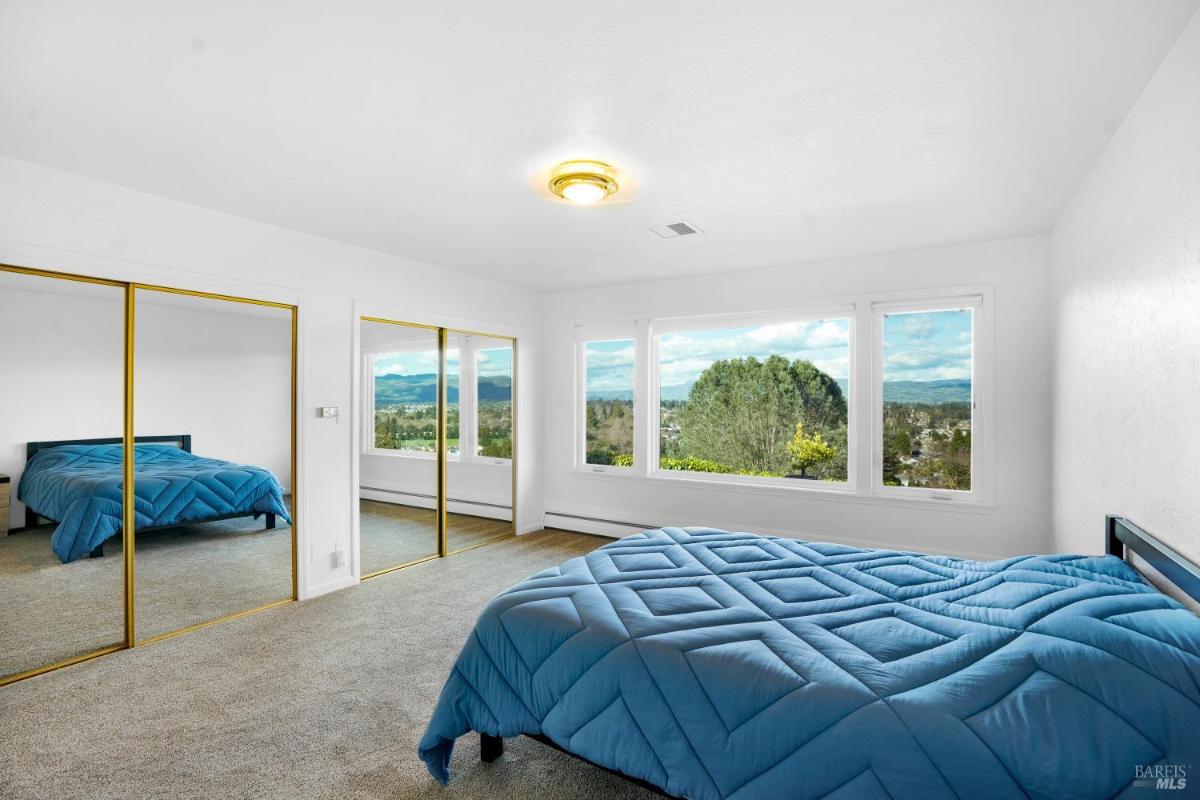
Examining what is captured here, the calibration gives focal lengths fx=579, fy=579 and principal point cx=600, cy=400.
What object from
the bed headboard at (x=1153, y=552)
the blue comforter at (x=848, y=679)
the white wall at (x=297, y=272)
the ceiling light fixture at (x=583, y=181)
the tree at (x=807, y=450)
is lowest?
the blue comforter at (x=848, y=679)

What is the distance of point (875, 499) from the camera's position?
178 inches

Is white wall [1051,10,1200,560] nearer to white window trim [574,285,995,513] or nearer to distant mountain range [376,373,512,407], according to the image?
white window trim [574,285,995,513]

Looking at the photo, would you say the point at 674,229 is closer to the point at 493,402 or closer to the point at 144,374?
the point at 493,402

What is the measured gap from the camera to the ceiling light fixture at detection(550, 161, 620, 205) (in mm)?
2805

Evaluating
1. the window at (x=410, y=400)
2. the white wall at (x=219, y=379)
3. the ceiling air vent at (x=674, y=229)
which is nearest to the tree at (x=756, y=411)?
the ceiling air vent at (x=674, y=229)

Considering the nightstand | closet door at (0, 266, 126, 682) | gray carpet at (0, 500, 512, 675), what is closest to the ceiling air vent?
gray carpet at (0, 500, 512, 675)

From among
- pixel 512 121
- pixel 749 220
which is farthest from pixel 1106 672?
pixel 749 220

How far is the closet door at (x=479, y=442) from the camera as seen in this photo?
202 inches

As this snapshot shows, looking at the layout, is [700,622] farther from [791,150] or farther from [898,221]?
[898,221]

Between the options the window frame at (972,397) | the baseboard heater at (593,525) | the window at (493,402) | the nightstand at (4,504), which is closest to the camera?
the nightstand at (4,504)

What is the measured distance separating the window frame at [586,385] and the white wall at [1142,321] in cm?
331

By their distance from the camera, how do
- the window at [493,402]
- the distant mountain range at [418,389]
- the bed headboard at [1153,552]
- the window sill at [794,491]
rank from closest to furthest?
1. the bed headboard at [1153,552]
2. the window sill at [794,491]
3. the distant mountain range at [418,389]
4. the window at [493,402]

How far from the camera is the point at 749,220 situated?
364 centimetres

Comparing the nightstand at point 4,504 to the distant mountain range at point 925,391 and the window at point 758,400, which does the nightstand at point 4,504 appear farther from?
the distant mountain range at point 925,391
